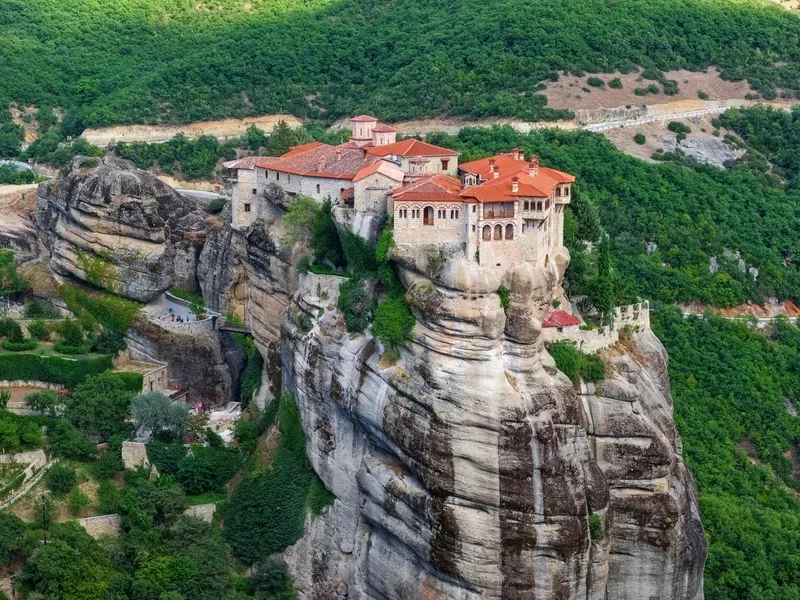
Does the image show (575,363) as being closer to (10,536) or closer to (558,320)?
(558,320)

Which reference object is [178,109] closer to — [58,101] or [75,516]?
[58,101]

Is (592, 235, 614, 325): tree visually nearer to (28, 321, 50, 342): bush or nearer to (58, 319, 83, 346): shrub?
(58, 319, 83, 346): shrub

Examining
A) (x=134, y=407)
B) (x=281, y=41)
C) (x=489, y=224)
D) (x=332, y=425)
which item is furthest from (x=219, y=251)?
(x=281, y=41)

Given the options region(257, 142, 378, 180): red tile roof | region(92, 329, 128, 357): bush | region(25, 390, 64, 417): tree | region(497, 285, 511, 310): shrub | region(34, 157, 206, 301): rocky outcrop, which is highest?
region(257, 142, 378, 180): red tile roof

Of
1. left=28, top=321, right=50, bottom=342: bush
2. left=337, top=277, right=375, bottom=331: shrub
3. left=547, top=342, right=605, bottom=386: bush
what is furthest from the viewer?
left=28, top=321, right=50, bottom=342: bush

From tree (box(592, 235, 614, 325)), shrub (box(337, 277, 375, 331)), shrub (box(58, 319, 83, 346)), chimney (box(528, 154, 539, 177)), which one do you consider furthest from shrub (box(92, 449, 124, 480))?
chimney (box(528, 154, 539, 177))

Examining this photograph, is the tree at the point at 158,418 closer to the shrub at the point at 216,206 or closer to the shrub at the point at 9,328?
the shrub at the point at 9,328

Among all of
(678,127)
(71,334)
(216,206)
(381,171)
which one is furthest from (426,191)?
(678,127)

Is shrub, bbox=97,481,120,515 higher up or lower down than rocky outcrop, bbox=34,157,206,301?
lower down
